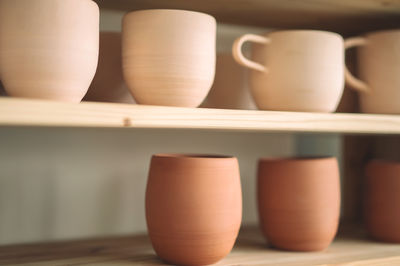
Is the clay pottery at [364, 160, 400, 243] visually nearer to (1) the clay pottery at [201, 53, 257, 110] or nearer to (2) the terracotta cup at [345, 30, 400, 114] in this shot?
(2) the terracotta cup at [345, 30, 400, 114]

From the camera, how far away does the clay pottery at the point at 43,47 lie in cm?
58

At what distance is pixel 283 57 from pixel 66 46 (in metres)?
0.35

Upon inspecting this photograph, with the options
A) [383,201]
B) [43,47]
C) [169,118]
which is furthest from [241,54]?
[383,201]

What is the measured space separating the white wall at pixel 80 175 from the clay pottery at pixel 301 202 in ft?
0.97

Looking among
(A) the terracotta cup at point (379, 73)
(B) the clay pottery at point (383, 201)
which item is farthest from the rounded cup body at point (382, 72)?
(B) the clay pottery at point (383, 201)

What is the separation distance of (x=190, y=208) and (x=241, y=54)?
0.86 ft

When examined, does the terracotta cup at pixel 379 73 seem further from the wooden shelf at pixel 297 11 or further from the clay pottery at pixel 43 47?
the clay pottery at pixel 43 47

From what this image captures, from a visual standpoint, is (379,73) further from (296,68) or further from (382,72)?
(296,68)

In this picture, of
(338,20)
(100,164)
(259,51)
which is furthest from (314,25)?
(100,164)

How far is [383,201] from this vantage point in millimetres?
925

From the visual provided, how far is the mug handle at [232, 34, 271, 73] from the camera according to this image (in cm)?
76

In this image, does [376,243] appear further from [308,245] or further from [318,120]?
[318,120]

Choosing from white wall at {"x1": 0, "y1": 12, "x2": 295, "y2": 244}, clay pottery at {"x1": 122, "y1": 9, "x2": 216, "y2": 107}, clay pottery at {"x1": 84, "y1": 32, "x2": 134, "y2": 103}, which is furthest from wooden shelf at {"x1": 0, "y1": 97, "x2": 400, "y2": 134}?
white wall at {"x1": 0, "y1": 12, "x2": 295, "y2": 244}

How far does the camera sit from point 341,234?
3.30 feet
